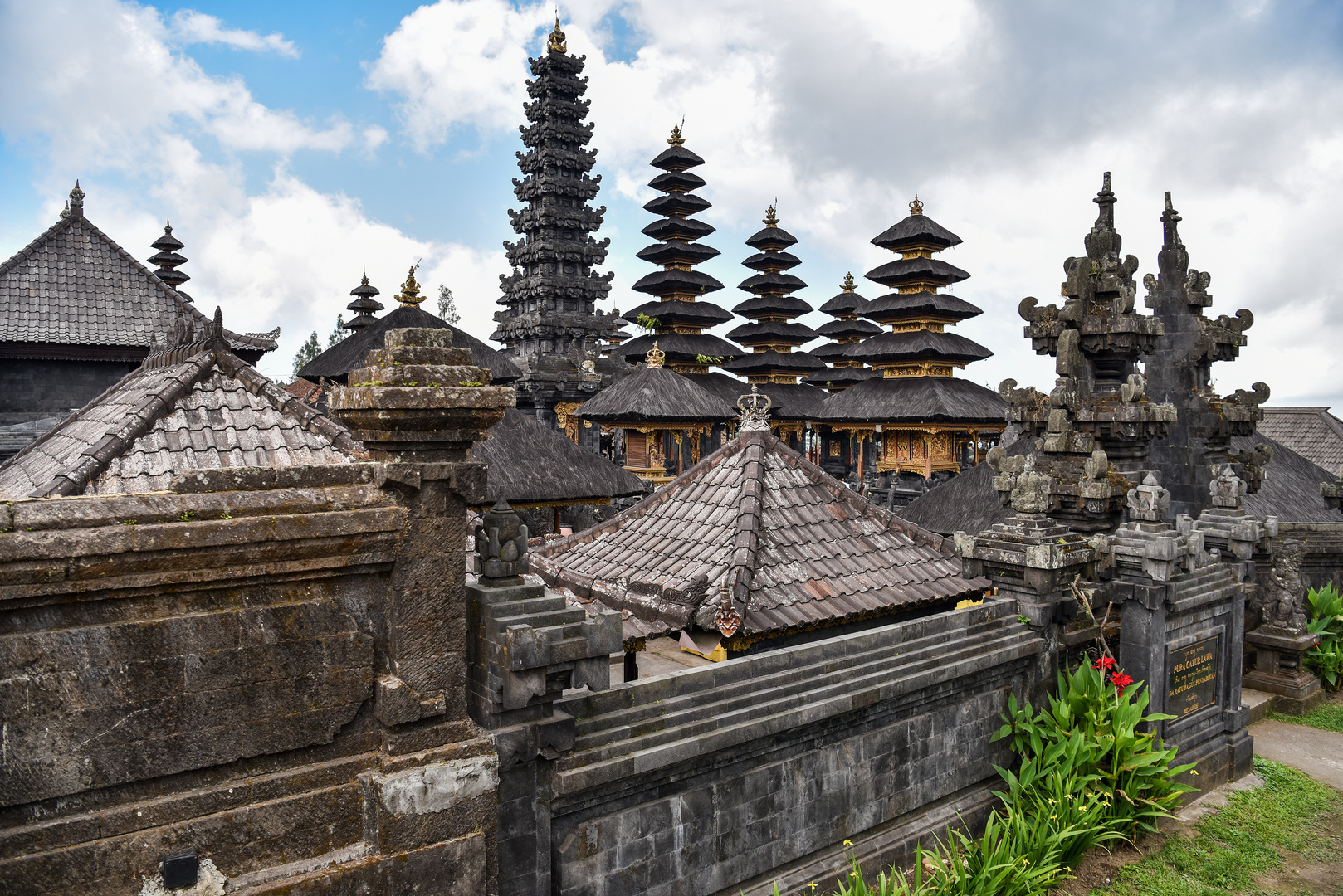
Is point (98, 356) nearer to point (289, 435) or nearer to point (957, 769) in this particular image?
point (289, 435)

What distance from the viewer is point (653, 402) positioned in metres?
26.3

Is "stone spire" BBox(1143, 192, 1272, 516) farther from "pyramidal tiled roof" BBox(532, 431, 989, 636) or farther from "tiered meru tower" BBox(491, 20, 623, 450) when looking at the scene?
"tiered meru tower" BBox(491, 20, 623, 450)

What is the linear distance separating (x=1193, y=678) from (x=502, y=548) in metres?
8.96

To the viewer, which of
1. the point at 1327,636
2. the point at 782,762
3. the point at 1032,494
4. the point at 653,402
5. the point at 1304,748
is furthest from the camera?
the point at 653,402

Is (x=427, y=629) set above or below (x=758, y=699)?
above

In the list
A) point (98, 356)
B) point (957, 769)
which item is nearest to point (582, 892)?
point (957, 769)

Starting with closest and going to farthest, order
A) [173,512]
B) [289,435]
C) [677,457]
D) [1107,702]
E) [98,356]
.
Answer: [173,512] < [289,435] < [1107,702] < [98,356] < [677,457]

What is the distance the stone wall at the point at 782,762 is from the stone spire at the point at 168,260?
30412 mm

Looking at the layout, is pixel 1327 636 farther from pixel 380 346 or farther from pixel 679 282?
pixel 679 282

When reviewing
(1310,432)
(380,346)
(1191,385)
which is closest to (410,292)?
(380,346)

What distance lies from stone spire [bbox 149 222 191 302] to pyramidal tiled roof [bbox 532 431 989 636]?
1070 inches

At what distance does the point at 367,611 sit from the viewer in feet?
15.3

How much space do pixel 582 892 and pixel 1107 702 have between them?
590 cm

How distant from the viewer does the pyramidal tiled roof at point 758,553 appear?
24.0 feet
